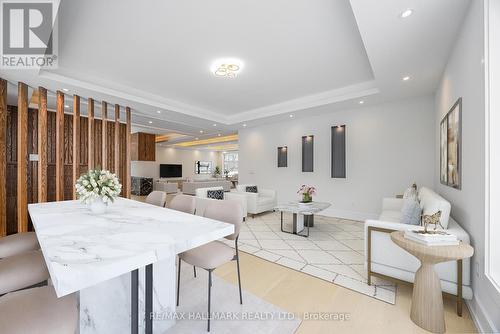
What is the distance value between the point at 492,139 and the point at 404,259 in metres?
1.22

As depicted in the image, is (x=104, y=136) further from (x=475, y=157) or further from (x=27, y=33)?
(x=475, y=157)

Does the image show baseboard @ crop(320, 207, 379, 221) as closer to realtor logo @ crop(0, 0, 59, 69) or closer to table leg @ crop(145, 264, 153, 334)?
table leg @ crop(145, 264, 153, 334)

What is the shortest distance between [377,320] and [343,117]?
4468 millimetres

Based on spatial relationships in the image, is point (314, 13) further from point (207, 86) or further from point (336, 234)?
point (336, 234)

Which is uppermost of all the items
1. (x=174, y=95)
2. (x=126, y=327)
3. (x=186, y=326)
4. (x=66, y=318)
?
(x=174, y=95)

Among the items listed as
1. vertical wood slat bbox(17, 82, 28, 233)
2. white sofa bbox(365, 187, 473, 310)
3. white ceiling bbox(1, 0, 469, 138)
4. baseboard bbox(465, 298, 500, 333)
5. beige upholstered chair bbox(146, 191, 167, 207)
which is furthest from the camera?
vertical wood slat bbox(17, 82, 28, 233)

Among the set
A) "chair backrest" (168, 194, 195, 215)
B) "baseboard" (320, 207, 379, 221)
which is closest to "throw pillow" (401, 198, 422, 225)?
"chair backrest" (168, 194, 195, 215)

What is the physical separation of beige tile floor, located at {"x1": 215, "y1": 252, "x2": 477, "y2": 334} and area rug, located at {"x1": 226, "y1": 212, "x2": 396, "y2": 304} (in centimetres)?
12

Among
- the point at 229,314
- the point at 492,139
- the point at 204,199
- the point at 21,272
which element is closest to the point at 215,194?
the point at 204,199

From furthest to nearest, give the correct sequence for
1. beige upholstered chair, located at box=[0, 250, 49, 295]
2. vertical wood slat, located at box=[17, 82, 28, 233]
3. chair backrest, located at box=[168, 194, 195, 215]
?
vertical wood slat, located at box=[17, 82, 28, 233], chair backrest, located at box=[168, 194, 195, 215], beige upholstered chair, located at box=[0, 250, 49, 295]

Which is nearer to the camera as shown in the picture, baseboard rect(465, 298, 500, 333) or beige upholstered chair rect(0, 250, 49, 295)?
beige upholstered chair rect(0, 250, 49, 295)

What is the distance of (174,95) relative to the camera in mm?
4672

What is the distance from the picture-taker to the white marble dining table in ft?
2.81

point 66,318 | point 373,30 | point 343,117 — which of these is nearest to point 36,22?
point 66,318
